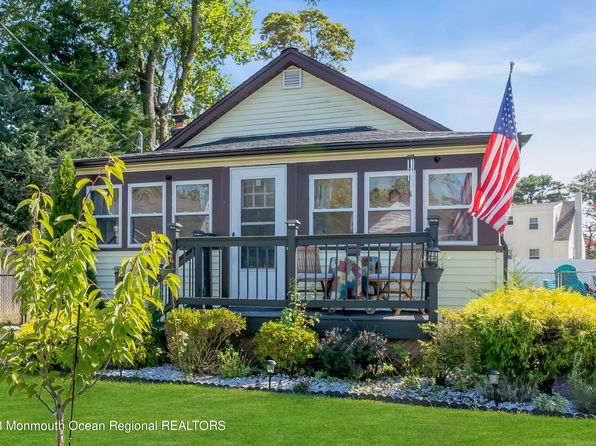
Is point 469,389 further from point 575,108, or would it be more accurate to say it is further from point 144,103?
point 144,103

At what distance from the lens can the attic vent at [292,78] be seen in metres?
12.0

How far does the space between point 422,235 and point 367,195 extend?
82.3 inches

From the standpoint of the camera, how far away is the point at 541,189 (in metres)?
53.8

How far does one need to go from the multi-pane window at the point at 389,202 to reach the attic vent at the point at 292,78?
4.03m

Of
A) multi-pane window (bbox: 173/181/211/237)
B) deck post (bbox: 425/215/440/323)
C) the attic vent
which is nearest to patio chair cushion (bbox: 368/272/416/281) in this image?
deck post (bbox: 425/215/440/323)

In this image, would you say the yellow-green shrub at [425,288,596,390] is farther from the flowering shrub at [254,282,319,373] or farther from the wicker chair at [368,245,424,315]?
the flowering shrub at [254,282,319,373]

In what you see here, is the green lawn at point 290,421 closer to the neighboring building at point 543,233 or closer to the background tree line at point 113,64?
the background tree line at point 113,64

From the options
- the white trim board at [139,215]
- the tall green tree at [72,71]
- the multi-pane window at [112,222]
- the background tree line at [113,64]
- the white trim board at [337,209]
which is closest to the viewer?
the white trim board at [337,209]

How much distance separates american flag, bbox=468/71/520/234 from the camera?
24.3ft

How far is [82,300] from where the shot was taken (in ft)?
9.38

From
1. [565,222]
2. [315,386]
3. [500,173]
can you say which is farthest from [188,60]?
[565,222]

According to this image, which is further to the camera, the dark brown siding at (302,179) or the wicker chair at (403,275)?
the dark brown siding at (302,179)

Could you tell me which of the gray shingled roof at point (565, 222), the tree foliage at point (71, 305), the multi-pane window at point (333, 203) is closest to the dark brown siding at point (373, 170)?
the multi-pane window at point (333, 203)

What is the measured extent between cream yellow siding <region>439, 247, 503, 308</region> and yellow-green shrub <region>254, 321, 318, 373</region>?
2702mm
